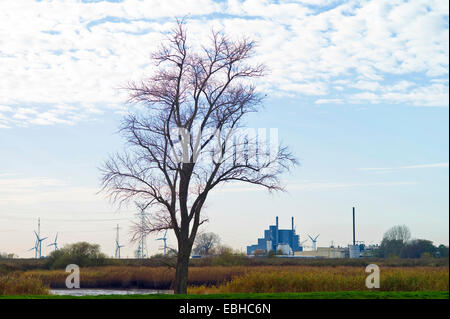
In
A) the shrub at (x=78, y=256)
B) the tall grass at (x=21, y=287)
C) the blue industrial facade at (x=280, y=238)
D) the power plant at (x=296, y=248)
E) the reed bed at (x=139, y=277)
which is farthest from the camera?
the blue industrial facade at (x=280, y=238)

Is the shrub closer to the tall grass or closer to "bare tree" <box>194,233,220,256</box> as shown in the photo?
"bare tree" <box>194,233,220,256</box>

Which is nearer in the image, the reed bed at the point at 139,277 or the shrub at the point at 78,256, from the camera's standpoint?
the reed bed at the point at 139,277

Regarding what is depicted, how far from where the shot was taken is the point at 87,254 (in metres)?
44.4

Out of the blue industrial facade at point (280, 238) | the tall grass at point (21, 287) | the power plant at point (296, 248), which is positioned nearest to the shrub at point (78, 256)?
the tall grass at point (21, 287)

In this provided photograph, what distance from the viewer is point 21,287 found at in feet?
77.8

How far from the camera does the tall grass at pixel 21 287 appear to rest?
23.3 m

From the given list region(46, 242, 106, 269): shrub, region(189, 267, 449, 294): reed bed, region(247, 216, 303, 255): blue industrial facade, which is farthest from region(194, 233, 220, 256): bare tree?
region(247, 216, 303, 255): blue industrial facade

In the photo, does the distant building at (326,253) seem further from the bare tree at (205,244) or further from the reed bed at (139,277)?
the reed bed at (139,277)

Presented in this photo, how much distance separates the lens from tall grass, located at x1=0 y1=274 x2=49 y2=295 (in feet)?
76.5

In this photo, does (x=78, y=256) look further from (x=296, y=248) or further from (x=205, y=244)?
(x=296, y=248)
